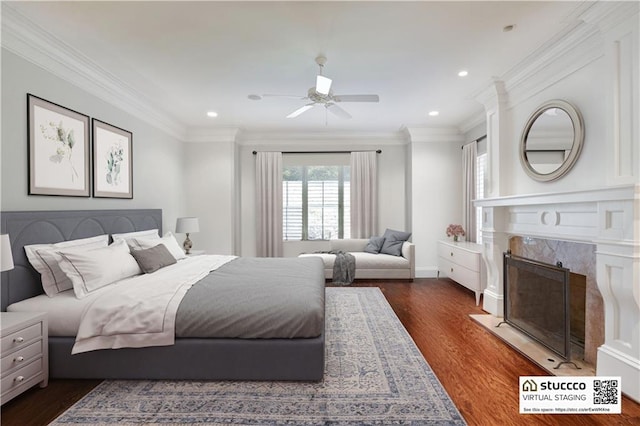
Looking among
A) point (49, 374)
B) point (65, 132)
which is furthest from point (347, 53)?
point (49, 374)

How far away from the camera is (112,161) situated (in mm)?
3566

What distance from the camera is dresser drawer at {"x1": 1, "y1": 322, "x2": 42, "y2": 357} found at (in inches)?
72.0

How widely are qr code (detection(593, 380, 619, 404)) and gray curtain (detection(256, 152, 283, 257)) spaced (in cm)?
477

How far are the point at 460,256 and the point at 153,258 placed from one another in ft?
13.6

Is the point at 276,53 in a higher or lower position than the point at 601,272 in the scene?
higher

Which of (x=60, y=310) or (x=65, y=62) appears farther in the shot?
(x=65, y=62)

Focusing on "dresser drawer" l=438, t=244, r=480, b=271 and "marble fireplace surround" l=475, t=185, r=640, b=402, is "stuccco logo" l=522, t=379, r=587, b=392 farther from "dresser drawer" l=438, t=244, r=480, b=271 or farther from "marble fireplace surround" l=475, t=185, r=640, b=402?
"dresser drawer" l=438, t=244, r=480, b=271

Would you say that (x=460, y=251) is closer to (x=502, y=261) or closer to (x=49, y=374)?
(x=502, y=261)

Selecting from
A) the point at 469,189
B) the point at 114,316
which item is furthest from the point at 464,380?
the point at 469,189

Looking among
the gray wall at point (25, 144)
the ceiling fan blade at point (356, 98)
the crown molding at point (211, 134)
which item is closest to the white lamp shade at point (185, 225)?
the gray wall at point (25, 144)

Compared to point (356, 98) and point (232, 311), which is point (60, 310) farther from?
point (356, 98)

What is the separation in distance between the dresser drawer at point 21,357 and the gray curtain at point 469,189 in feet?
17.8

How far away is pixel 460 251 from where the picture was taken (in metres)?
4.55

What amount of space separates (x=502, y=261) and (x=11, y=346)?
4.36 meters
